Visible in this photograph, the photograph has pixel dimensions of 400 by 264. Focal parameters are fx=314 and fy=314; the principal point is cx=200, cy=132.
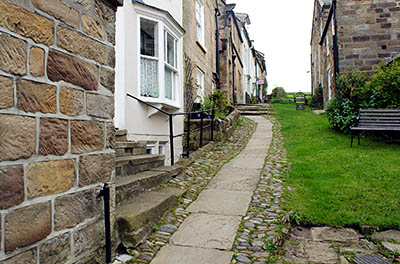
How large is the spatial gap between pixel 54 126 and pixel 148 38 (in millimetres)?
5298

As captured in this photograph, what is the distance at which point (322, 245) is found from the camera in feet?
10.5

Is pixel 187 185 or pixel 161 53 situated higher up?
pixel 161 53

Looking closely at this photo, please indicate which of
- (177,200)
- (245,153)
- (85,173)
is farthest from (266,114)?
(85,173)

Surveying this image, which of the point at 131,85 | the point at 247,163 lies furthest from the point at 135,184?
the point at 247,163

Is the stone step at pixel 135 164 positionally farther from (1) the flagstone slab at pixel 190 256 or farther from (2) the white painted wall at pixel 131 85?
(1) the flagstone slab at pixel 190 256

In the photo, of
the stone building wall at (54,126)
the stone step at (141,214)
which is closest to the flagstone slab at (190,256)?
the stone step at (141,214)

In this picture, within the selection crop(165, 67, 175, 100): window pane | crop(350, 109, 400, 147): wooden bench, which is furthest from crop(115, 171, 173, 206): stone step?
crop(350, 109, 400, 147): wooden bench

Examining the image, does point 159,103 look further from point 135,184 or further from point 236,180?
point 135,184

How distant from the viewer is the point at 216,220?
145 inches

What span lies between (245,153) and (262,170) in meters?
Result: 1.71

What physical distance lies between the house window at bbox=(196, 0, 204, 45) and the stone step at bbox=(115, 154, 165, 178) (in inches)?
271

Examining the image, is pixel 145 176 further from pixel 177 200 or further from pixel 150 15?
pixel 150 15

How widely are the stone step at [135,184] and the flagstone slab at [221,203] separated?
634 millimetres

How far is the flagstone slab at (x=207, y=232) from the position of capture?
10.2ft
